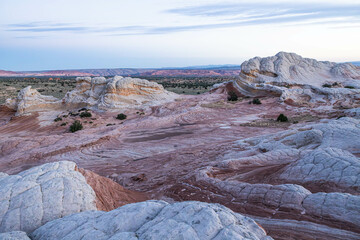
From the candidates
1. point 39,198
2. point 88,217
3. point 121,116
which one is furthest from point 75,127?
point 88,217

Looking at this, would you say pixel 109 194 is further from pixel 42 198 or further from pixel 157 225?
pixel 157 225

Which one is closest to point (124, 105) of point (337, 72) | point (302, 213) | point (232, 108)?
point (232, 108)

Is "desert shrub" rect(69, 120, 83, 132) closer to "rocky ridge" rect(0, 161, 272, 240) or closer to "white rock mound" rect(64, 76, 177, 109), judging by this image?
"white rock mound" rect(64, 76, 177, 109)

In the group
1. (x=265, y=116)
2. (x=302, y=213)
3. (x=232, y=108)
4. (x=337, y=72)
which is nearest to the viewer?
(x=302, y=213)

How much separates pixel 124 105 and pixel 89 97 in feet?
13.2

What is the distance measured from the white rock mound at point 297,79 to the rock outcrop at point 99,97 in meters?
8.83

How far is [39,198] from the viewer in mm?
5312

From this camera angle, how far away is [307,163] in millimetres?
8344

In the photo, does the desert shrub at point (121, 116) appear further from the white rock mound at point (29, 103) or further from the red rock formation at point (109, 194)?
A: the red rock formation at point (109, 194)

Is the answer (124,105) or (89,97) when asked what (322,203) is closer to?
(124,105)

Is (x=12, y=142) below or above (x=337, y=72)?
below

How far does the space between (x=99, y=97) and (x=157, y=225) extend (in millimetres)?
23763

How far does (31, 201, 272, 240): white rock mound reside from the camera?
12.8ft

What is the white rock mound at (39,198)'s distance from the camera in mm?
4965
